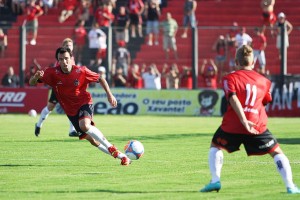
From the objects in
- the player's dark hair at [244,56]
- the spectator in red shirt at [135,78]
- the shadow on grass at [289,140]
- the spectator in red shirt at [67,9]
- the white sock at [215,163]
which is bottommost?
the shadow on grass at [289,140]

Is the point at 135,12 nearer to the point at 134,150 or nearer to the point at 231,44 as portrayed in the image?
the point at 231,44

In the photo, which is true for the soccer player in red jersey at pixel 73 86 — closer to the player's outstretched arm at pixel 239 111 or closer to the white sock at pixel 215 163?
the white sock at pixel 215 163

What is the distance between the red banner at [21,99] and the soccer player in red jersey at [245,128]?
23664mm

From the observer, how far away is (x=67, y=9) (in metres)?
42.9

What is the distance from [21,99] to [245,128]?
963 inches

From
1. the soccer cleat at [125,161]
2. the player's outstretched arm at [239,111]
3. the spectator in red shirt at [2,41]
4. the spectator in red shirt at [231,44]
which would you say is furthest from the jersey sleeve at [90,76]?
the spectator in red shirt at [2,41]

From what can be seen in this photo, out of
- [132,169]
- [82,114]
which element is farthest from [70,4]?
[132,169]

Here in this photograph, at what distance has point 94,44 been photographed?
35656mm

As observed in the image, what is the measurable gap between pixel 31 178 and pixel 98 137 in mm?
2020

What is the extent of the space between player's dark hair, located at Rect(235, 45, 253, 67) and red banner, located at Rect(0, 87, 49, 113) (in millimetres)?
23715

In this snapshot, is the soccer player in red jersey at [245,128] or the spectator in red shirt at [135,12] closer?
the soccer player in red jersey at [245,128]

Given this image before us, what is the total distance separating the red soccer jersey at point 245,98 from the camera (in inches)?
469

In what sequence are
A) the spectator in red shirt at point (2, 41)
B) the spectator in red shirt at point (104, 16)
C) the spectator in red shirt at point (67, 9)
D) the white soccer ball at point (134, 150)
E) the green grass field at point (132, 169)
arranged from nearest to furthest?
the green grass field at point (132, 169), the white soccer ball at point (134, 150), the spectator in red shirt at point (2, 41), the spectator in red shirt at point (104, 16), the spectator in red shirt at point (67, 9)

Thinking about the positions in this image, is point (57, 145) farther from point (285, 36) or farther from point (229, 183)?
point (285, 36)
